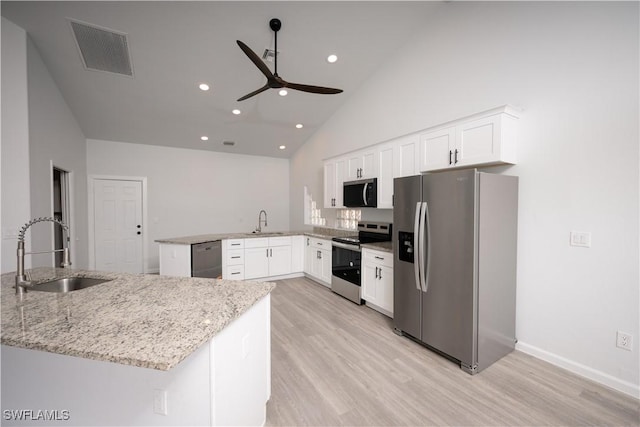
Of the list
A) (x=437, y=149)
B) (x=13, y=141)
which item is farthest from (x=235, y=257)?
(x=437, y=149)

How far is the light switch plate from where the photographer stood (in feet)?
7.18

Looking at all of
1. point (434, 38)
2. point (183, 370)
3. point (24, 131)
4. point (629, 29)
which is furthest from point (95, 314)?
point (434, 38)

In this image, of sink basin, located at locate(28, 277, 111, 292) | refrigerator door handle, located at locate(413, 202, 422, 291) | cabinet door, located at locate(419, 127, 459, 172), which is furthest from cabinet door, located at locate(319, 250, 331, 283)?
sink basin, located at locate(28, 277, 111, 292)

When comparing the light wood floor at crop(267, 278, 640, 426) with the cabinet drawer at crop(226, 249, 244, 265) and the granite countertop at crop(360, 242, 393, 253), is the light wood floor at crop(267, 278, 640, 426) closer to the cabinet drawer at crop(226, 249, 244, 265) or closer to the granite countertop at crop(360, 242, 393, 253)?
the granite countertop at crop(360, 242, 393, 253)

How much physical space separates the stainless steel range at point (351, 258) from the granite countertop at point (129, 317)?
7.36 feet

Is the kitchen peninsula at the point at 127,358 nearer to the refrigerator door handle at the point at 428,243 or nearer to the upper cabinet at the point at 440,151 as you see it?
the refrigerator door handle at the point at 428,243

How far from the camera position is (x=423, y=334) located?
2602 millimetres

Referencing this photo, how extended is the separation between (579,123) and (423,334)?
2261 millimetres

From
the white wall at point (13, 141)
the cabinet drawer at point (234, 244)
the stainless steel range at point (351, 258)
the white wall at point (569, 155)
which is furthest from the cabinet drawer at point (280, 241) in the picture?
the white wall at point (569, 155)

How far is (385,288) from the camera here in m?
3.27

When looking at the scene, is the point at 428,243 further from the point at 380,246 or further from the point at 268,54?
the point at 268,54

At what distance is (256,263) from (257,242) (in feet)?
1.21

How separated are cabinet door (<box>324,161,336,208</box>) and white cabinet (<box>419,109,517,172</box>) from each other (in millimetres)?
1940

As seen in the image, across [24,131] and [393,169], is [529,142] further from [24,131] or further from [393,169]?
[24,131]
